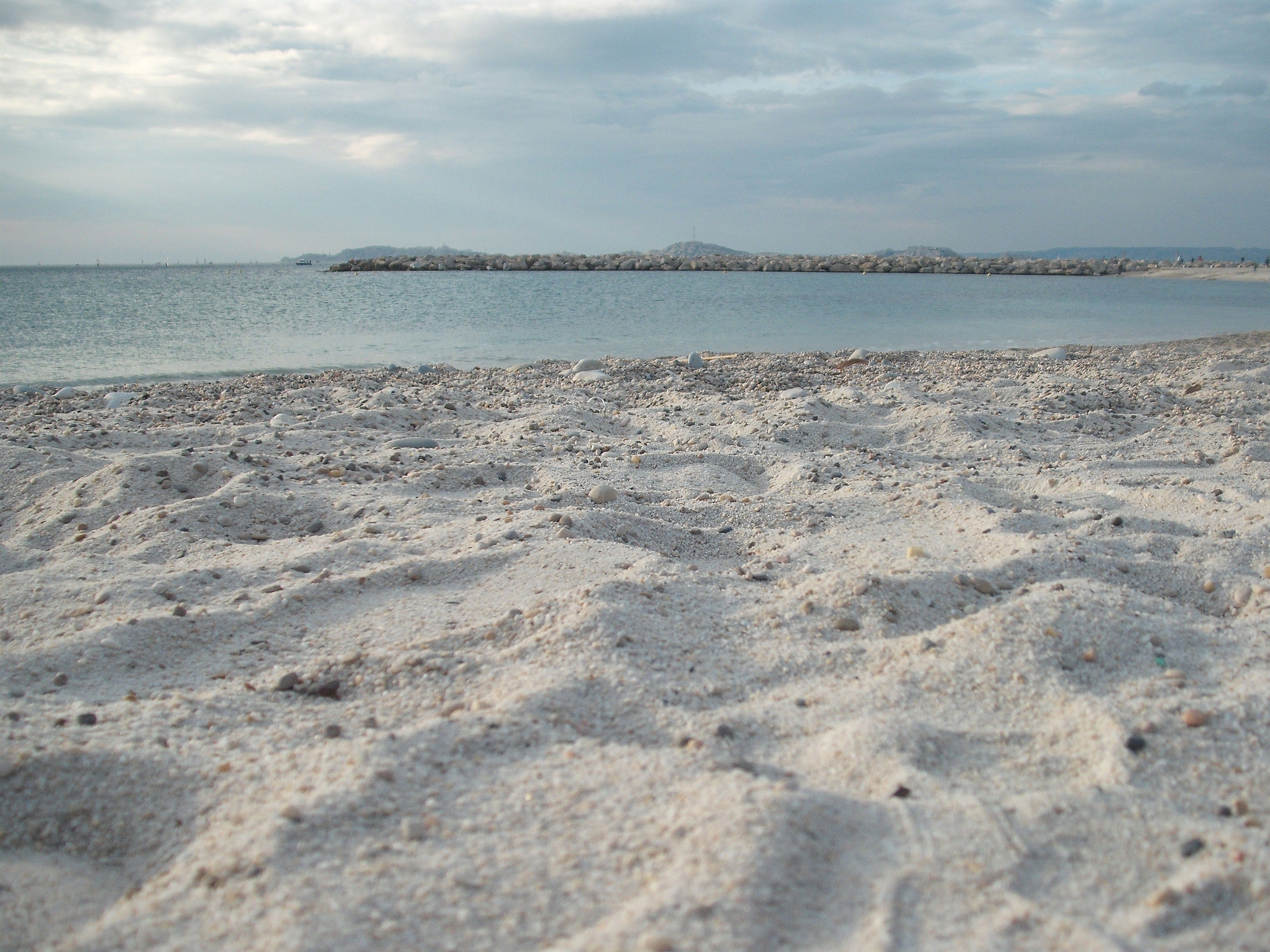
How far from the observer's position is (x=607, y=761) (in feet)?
5.48

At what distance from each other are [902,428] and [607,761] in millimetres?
3733

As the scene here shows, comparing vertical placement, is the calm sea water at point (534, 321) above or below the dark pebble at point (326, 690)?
above

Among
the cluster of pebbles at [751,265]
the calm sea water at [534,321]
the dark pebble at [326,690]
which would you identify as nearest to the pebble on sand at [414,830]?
the dark pebble at [326,690]

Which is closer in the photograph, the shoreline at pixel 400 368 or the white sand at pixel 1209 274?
the shoreline at pixel 400 368

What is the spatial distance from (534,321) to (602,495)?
11975 millimetres

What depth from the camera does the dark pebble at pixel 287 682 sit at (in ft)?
6.59

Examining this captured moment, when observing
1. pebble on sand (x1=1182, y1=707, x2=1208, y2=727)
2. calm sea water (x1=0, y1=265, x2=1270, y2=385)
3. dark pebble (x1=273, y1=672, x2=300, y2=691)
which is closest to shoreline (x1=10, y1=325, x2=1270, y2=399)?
calm sea water (x1=0, y1=265, x2=1270, y2=385)

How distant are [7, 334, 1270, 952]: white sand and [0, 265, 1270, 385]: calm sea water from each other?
686 cm

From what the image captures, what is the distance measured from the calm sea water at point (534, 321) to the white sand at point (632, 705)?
686cm

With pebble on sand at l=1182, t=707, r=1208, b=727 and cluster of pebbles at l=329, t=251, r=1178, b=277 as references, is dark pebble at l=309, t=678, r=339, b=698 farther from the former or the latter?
cluster of pebbles at l=329, t=251, r=1178, b=277

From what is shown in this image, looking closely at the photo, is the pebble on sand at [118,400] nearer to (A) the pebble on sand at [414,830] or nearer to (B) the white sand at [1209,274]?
(A) the pebble on sand at [414,830]

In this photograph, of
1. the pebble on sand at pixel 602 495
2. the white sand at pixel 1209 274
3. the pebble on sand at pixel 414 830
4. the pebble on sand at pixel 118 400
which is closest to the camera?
the pebble on sand at pixel 414 830

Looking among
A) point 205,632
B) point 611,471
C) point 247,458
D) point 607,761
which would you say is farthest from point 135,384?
point 607,761

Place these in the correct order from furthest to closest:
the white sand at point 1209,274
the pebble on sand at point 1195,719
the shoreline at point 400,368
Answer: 1. the white sand at point 1209,274
2. the shoreline at point 400,368
3. the pebble on sand at point 1195,719
